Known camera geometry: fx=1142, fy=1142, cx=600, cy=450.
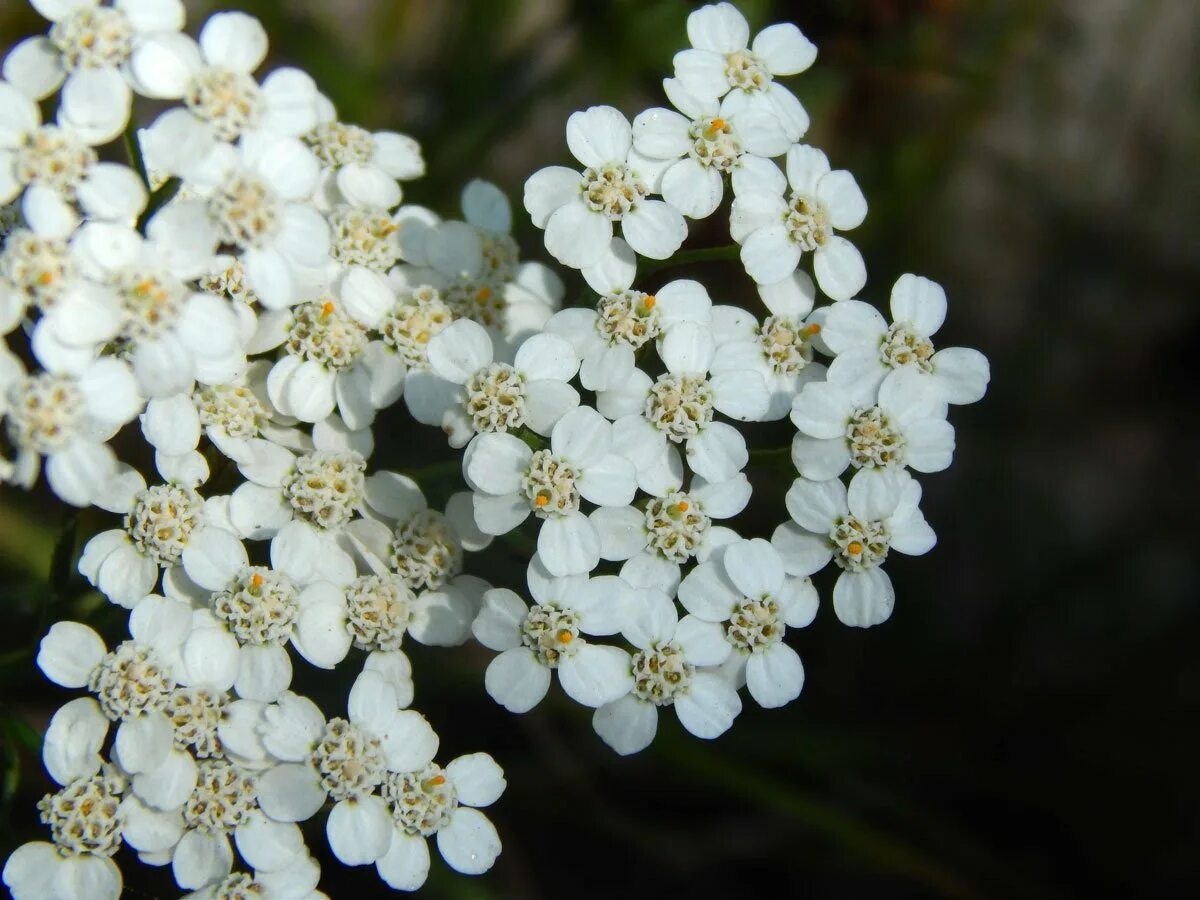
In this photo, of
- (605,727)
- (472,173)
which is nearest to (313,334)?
(605,727)

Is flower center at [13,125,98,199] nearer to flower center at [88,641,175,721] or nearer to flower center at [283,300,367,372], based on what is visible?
flower center at [283,300,367,372]

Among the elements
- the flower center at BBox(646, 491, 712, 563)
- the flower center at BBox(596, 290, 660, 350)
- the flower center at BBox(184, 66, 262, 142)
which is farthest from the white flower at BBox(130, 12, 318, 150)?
the flower center at BBox(646, 491, 712, 563)

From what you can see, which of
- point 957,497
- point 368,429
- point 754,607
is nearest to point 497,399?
point 368,429

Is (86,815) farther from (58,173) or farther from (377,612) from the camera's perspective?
(58,173)

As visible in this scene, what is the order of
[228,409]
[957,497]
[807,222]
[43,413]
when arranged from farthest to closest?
1. [957,497]
2. [807,222]
3. [228,409]
4. [43,413]

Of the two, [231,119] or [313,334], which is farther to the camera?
[313,334]

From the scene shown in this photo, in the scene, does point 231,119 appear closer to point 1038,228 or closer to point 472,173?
point 472,173

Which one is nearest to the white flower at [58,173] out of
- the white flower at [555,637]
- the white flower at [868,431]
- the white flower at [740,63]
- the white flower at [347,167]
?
the white flower at [347,167]
